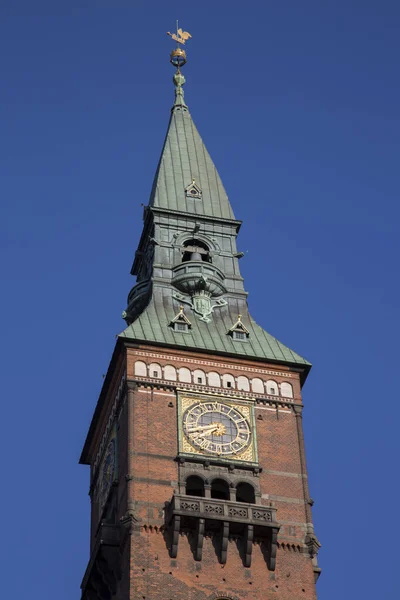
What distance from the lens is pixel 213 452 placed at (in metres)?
63.4

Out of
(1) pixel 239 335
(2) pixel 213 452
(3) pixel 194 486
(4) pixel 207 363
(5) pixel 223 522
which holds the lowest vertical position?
(5) pixel 223 522

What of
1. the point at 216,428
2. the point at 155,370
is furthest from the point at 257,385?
the point at 155,370

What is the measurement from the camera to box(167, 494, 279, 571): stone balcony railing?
6047 centimetres

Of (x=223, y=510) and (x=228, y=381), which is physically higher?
(x=228, y=381)

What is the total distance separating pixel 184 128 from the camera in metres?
81.4

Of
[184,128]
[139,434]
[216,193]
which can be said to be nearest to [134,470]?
[139,434]

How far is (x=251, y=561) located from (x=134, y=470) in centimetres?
571

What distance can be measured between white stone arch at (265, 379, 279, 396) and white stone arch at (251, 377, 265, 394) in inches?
10.4

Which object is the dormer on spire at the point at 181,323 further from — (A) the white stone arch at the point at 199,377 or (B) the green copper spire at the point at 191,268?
(A) the white stone arch at the point at 199,377

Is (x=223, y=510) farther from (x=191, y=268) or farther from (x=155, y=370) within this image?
(x=191, y=268)

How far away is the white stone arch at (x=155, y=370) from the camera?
2589 inches

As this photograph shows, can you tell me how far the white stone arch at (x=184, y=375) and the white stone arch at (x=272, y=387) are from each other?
3.40m

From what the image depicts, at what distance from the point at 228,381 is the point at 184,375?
190 centimetres

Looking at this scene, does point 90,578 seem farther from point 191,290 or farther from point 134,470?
point 191,290
